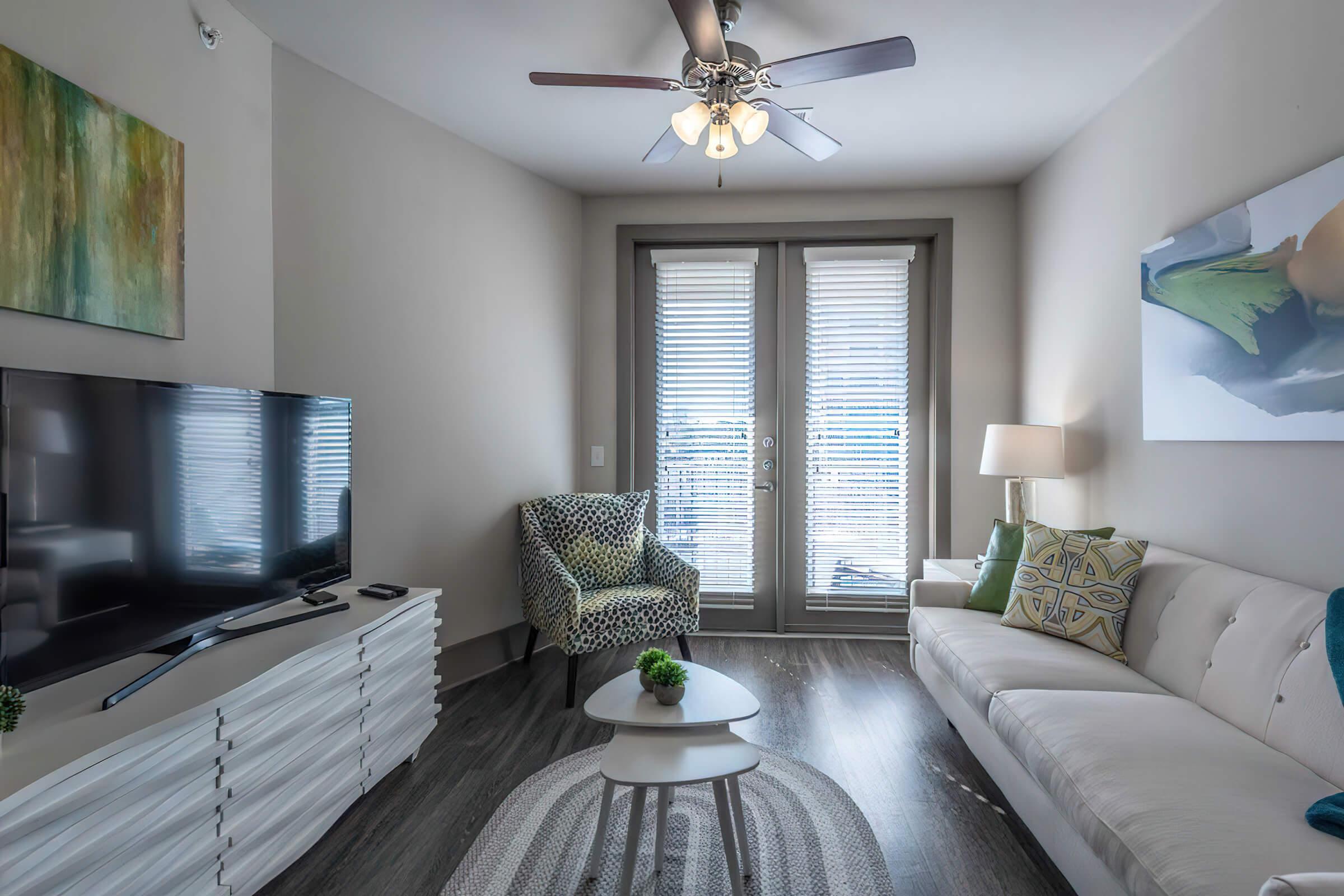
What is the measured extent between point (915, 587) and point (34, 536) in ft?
9.55

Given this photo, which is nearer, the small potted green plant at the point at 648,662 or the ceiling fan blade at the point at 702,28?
the ceiling fan blade at the point at 702,28

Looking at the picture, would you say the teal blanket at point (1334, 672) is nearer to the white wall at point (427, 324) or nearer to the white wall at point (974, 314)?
the white wall at point (974, 314)

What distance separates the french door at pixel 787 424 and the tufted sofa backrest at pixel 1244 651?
5.77 feet

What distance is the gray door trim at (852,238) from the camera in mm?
3850

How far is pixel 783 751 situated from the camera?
251cm

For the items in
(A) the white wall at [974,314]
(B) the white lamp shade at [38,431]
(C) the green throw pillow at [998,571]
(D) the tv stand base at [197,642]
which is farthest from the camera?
(A) the white wall at [974,314]

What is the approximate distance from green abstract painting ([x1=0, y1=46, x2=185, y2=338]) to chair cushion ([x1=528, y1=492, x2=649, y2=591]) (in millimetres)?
1834

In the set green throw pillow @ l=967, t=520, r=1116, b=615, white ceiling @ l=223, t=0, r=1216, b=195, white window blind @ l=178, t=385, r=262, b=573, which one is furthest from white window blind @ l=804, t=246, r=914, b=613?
white window blind @ l=178, t=385, r=262, b=573

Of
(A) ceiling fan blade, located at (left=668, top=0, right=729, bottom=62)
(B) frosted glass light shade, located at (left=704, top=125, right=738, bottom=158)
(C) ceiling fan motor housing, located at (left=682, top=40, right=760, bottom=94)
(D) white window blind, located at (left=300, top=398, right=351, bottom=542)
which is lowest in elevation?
(D) white window blind, located at (left=300, top=398, right=351, bottom=542)

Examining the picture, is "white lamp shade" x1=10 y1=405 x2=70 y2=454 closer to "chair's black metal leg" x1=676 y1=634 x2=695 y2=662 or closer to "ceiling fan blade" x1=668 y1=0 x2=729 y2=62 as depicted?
"ceiling fan blade" x1=668 y1=0 x2=729 y2=62

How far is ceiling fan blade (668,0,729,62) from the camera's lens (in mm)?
1710

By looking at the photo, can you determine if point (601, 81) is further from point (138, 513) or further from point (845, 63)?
point (138, 513)

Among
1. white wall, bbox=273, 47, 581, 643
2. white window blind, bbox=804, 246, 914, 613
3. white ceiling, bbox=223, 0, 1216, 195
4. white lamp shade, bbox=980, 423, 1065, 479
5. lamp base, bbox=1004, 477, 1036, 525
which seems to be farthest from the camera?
white window blind, bbox=804, 246, 914, 613

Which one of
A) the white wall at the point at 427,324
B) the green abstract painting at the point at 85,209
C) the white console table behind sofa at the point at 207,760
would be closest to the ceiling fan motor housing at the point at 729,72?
the white wall at the point at 427,324
